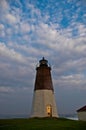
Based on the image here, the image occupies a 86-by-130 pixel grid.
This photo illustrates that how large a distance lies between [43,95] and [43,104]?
1.40 meters

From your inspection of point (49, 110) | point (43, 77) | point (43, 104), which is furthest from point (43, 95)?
point (43, 77)

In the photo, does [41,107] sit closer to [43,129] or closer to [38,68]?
[38,68]

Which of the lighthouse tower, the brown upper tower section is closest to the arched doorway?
the lighthouse tower

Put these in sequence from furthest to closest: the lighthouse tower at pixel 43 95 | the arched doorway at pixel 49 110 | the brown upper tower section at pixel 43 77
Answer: the brown upper tower section at pixel 43 77, the arched doorway at pixel 49 110, the lighthouse tower at pixel 43 95

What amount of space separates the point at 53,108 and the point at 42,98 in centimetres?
251

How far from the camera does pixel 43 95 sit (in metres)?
35.4

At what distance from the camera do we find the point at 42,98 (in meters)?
35.2

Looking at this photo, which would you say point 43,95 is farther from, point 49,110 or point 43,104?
point 49,110

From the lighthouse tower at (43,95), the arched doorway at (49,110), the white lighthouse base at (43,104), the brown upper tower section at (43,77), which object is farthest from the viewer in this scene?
the brown upper tower section at (43,77)

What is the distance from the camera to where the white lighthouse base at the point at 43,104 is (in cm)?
3469

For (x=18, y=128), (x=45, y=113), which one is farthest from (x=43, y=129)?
(x=45, y=113)

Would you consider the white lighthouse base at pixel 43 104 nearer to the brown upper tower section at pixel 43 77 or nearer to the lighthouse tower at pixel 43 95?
the lighthouse tower at pixel 43 95

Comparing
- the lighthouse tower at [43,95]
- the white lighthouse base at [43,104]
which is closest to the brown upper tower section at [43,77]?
the lighthouse tower at [43,95]

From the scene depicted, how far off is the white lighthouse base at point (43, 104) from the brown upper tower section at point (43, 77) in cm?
82
